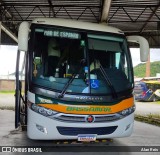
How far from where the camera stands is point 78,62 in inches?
244

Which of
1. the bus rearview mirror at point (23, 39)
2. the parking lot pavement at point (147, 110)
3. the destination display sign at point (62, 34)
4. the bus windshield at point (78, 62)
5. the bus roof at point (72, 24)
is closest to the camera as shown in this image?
the bus rearview mirror at point (23, 39)

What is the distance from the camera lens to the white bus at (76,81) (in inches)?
230

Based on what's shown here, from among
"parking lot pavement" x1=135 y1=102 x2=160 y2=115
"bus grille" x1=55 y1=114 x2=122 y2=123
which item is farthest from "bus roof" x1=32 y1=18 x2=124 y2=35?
"parking lot pavement" x1=135 y1=102 x2=160 y2=115

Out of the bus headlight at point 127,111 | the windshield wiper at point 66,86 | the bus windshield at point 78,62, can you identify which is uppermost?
the bus windshield at point 78,62

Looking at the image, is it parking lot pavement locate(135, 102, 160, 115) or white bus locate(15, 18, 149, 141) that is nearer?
white bus locate(15, 18, 149, 141)

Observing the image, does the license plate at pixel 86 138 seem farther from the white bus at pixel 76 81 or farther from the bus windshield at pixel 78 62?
the bus windshield at pixel 78 62

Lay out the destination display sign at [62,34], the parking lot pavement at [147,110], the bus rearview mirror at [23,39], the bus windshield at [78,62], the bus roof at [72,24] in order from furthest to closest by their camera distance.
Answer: the parking lot pavement at [147,110]
the bus roof at [72,24]
the destination display sign at [62,34]
the bus windshield at [78,62]
the bus rearview mirror at [23,39]

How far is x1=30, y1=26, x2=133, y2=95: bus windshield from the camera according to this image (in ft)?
19.7

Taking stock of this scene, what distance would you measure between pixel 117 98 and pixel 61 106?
122cm

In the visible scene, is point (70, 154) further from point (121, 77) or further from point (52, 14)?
point (52, 14)

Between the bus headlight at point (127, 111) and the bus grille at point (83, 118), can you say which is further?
the bus headlight at point (127, 111)

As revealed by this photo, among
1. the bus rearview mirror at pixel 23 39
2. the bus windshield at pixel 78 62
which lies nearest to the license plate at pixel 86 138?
the bus windshield at pixel 78 62

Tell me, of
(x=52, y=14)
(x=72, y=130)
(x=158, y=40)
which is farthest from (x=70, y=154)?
(x=158, y=40)

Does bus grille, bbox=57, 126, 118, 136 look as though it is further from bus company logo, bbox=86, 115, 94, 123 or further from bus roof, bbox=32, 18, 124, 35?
bus roof, bbox=32, 18, 124, 35
